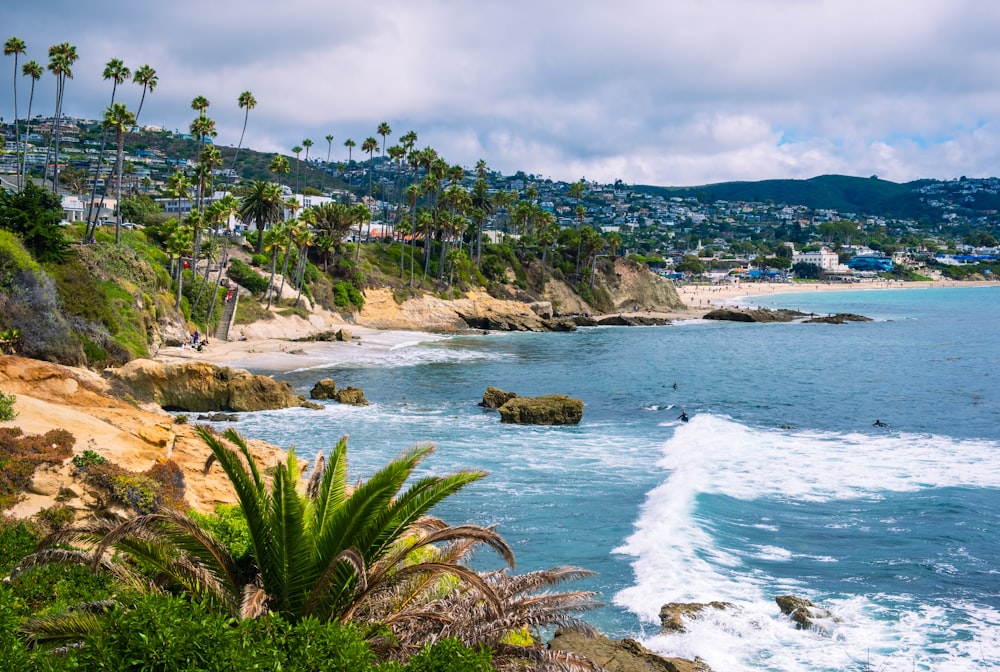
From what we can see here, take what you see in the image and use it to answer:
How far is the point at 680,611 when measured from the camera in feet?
52.4

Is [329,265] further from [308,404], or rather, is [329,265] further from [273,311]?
[308,404]

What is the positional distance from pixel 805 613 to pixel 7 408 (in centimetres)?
1674

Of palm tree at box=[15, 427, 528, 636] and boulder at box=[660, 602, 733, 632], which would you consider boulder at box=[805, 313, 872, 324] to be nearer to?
boulder at box=[660, 602, 733, 632]

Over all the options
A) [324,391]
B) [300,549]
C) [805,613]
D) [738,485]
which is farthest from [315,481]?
[324,391]

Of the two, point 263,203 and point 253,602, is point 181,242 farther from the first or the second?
point 253,602

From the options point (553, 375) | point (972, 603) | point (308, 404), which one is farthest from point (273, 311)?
point (972, 603)

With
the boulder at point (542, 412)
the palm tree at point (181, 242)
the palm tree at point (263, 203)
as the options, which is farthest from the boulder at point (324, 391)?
the palm tree at point (263, 203)

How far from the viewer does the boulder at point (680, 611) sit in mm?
15404

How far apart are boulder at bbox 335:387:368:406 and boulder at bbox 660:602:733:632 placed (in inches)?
1022

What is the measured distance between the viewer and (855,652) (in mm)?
14555

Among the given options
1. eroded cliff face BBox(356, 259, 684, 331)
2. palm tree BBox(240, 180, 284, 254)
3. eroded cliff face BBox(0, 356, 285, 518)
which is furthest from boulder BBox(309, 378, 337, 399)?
eroded cliff face BBox(356, 259, 684, 331)

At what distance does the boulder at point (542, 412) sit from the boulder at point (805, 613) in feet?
68.0

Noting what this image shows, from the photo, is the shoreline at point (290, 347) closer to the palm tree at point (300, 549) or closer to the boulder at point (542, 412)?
the boulder at point (542, 412)

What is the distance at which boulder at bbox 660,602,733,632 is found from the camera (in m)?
15.4
